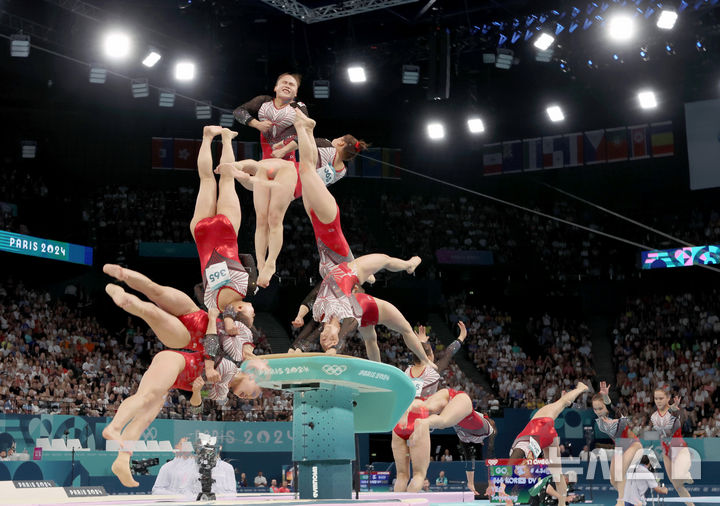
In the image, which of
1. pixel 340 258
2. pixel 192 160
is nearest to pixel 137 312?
pixel 340 258

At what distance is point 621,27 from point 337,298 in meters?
15.1

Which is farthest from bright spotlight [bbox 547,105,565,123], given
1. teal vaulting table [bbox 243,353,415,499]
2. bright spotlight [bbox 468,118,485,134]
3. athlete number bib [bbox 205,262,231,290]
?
athlete number bib [bbox 205,262,231,290]

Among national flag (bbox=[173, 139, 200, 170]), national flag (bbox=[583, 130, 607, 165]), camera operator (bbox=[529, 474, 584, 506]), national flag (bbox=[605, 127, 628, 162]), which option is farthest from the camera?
national flag (bbox=[583, 130, 607, 165])

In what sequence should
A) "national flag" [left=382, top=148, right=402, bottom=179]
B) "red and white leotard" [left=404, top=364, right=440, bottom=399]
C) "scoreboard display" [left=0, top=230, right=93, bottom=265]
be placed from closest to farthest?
"red and white leotard" [left=404, top=364, right=440, bottom=399] → "scoreboard display" [left=0, top=230, right=93, bottom=265] → "national flag" [left=382, top=148, right=402, bottom=179]

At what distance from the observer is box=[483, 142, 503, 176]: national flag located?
36.7 metres

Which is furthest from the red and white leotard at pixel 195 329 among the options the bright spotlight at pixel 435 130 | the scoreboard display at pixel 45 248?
the bright spotlight at pixel 435 130

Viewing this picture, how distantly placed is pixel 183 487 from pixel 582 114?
2799 cm

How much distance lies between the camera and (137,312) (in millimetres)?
7266

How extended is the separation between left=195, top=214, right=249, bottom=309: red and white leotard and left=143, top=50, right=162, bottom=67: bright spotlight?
14.8m

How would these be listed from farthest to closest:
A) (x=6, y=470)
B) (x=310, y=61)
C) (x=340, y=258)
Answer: (x=310, y=61), (x=6, y=470), (x=340, y=258)

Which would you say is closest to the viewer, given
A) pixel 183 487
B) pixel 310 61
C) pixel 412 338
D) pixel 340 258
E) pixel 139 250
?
pixel 340 258

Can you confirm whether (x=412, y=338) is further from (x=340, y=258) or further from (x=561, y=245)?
(x=561, y=245)

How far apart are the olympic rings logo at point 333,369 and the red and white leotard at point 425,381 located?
4691 millimetres

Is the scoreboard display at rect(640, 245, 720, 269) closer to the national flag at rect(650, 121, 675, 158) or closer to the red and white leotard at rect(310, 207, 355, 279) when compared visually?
the national flag at rect(650, 121, 675, 158)
